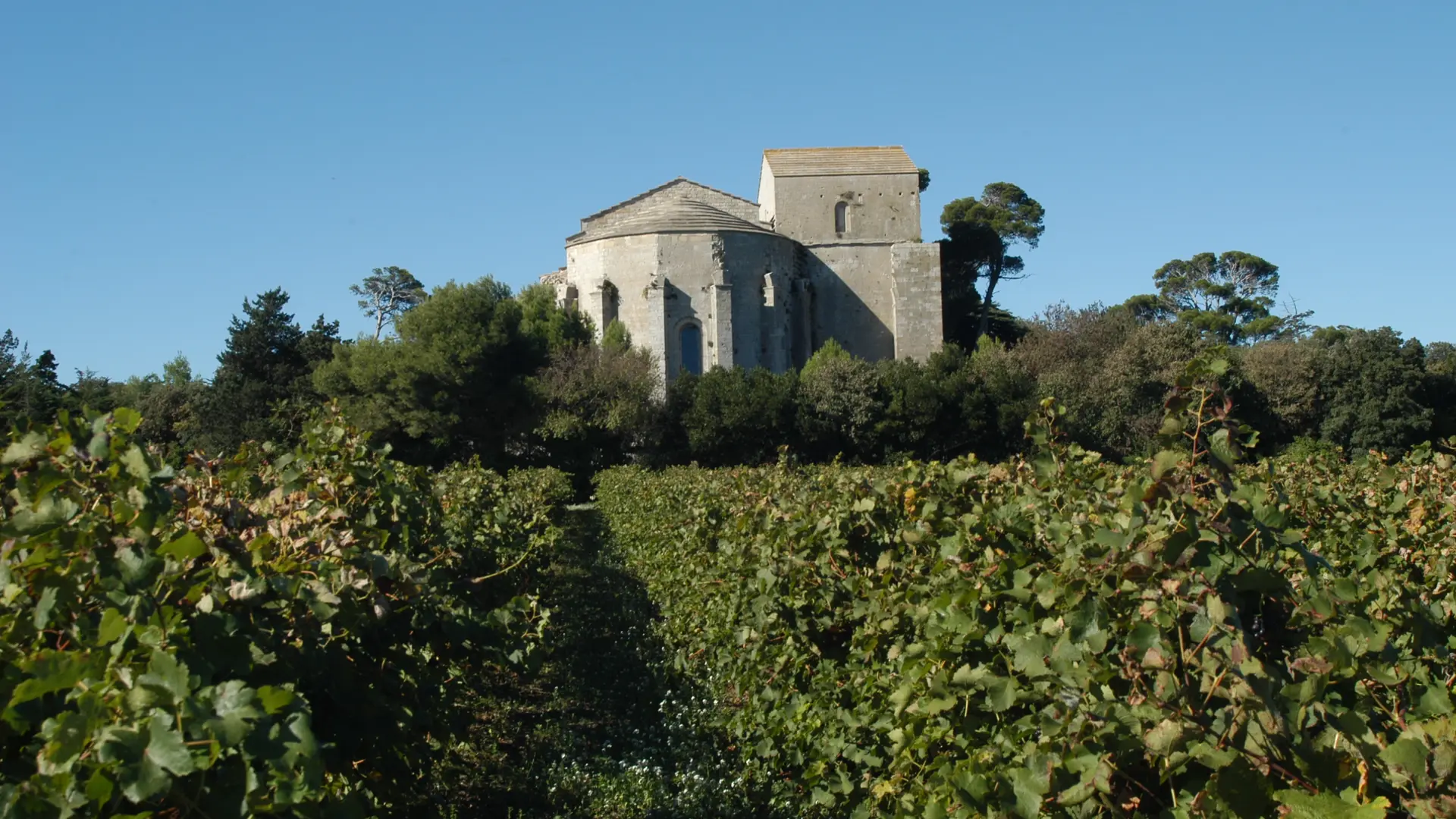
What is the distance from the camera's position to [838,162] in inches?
1886

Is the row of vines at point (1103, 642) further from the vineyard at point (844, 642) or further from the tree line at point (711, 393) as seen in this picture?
the tree line at point (711, 393)

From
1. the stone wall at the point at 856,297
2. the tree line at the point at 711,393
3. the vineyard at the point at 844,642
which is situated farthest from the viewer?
the stone wall at the point at 856,297

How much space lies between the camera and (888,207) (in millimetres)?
46969

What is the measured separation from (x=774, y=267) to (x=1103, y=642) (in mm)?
40941

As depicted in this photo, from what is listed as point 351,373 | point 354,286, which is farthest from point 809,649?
point 354,286

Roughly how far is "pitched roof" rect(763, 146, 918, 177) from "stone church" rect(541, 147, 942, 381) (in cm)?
7

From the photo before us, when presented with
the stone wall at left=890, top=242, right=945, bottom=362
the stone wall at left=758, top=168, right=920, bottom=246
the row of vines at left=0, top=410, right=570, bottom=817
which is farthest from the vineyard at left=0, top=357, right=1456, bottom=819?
the stone wall at left=758, top=168, right=920, bottom=246

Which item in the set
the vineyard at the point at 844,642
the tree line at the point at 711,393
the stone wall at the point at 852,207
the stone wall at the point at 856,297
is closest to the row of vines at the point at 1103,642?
the vineyard at the point at 844,642

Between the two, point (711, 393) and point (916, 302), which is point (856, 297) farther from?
point (711, 393)

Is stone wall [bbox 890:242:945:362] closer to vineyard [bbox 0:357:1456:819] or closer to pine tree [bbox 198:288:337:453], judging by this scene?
pine tree [bbox 198:288:337:453]

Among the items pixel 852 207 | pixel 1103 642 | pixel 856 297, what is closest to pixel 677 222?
pixel 852 207

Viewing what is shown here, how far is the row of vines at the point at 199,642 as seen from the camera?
1.88 m

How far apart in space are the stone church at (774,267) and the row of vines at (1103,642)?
35078 mm

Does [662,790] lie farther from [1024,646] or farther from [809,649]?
[1024,646]
